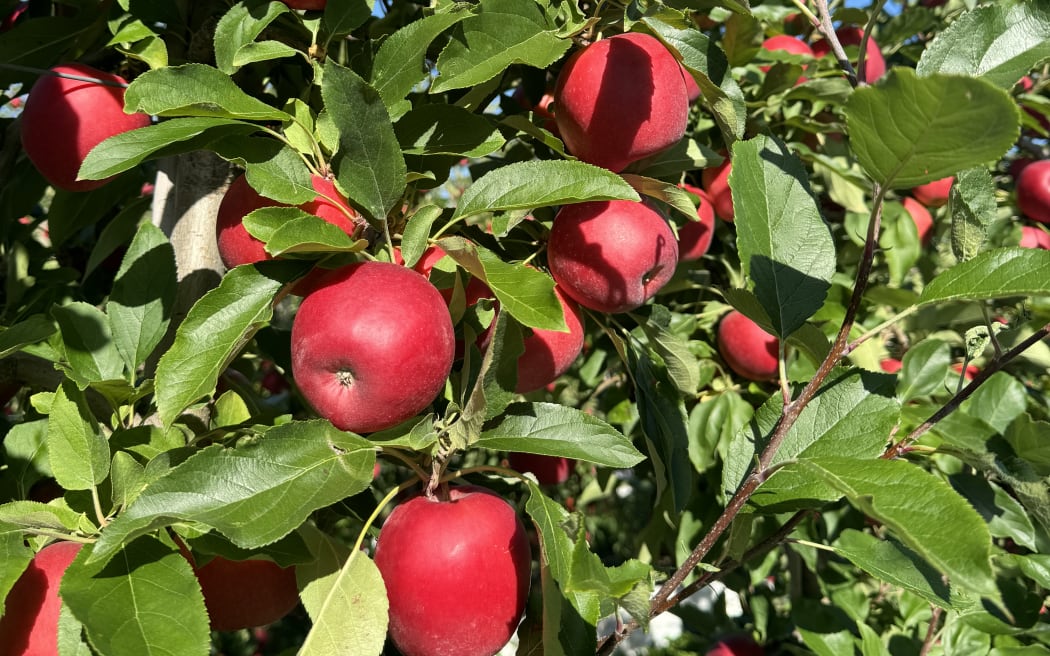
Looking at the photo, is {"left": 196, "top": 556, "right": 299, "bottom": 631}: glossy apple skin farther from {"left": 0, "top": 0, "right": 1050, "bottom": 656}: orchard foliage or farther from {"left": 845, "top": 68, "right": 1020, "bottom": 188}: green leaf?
{"left": 845, "top": 68, "right": 1020, "bottom": 188}: green leaf

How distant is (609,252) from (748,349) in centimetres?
76

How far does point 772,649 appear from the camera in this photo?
2.25 metres

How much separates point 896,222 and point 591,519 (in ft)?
10.2

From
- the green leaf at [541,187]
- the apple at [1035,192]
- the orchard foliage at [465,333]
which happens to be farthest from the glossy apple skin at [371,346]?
the apple at [1035,192]

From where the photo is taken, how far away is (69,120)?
50.8 inches

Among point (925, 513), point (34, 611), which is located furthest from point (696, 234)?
point (34, 611)

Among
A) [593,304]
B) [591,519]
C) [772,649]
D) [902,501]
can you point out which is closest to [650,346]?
[593,304]

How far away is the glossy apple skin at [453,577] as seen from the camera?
96 cm

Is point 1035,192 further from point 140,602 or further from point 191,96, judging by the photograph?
point 140,602

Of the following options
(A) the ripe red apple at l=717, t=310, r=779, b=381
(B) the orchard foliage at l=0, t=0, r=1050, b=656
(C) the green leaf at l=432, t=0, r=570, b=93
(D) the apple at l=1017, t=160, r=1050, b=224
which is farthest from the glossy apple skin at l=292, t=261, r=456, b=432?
(D) the apple at l=1017, t=160, r=1050, b=224

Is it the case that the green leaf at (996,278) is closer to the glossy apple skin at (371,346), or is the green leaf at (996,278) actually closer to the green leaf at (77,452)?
the glossy apple skin at (371,346)

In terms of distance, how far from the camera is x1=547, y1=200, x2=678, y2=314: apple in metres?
1.11

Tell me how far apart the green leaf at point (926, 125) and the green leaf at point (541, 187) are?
0.78ft

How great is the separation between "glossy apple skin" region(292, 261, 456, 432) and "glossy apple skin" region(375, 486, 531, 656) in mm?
153
